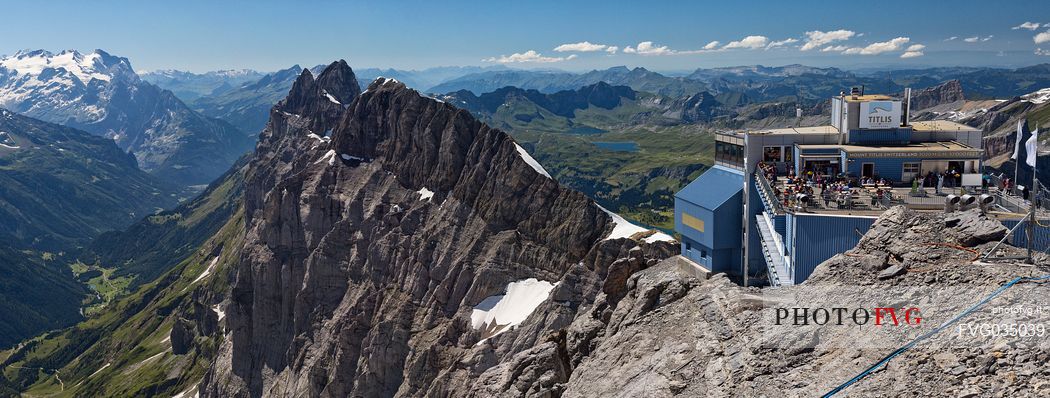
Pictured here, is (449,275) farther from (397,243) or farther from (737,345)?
(737,345)

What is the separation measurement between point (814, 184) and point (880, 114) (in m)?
7.84

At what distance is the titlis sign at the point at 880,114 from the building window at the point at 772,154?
5335 mm

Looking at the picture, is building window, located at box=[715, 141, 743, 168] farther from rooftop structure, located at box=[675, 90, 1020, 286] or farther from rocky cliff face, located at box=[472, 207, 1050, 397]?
rocky cliff face, located at box=[472, 207, 1050, 397]

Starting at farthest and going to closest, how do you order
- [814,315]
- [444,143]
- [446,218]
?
1. [444,143]
2. [446,218]
3. [814,315]

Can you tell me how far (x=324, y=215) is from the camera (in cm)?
13588

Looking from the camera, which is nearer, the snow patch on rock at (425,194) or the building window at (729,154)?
the building window at (729,154)

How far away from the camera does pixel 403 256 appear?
389 ft

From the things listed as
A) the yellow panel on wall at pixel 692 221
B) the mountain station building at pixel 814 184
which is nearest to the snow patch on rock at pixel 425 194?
the mountain station building at pixel 814 184

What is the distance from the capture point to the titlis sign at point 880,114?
47.0 metres

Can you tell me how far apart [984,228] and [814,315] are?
26.3ft

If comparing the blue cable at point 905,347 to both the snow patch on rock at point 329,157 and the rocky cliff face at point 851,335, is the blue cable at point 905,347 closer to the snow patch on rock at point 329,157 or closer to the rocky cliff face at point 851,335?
the rocky cliff face at point 851,335

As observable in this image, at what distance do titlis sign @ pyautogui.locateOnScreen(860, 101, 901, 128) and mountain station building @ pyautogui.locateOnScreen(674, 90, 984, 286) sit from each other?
59 mm

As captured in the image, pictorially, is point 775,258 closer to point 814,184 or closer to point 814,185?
point 814,185

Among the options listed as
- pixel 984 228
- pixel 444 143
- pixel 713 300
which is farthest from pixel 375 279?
pixel 984 228
